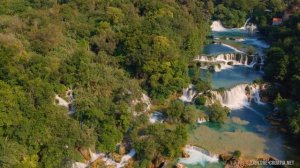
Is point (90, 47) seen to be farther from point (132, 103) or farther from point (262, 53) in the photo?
point (262, 53)

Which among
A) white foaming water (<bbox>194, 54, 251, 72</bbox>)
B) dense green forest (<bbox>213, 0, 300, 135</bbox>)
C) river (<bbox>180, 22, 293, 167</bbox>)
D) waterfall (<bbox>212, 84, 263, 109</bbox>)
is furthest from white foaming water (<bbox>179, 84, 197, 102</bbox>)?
white foaming water (<bbox>194, 54, 251, 72</bbox>)

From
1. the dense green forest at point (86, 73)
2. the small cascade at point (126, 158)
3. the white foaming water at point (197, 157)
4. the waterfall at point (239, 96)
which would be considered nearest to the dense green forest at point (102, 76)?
the dense green forest at point (86, 73)

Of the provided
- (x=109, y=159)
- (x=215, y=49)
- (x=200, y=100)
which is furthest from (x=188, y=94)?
(x=215, y=49)

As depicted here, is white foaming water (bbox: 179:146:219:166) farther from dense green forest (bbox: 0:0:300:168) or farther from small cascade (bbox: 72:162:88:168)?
small cascade (bbox: 72:162:88:168)

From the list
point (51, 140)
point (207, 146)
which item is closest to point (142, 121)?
point (207, 146)

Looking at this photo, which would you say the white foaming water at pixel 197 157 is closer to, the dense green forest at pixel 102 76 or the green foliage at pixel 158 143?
the green foliage at pixel 158 143

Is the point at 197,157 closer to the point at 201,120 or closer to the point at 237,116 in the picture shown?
the point at 201,120
